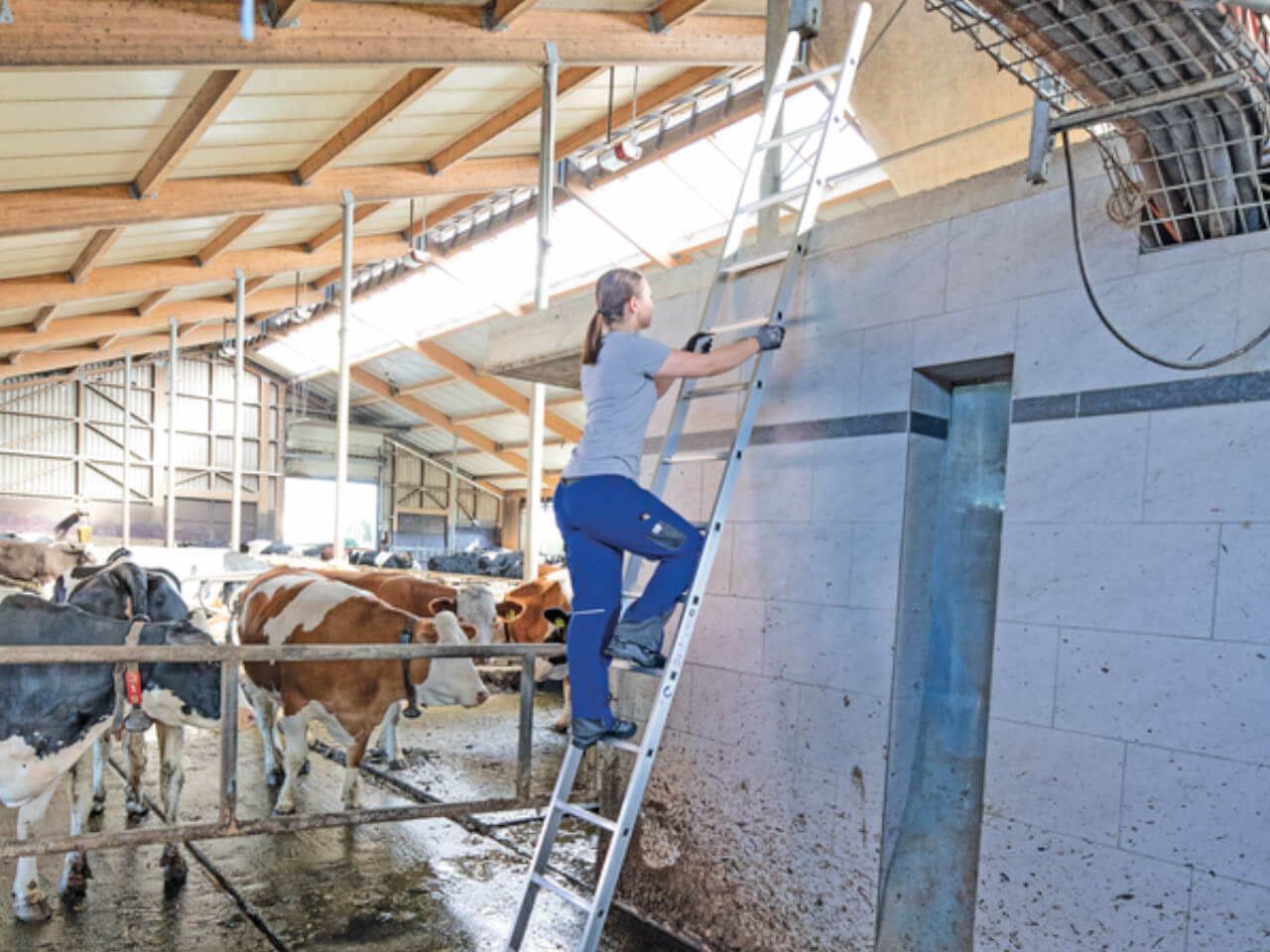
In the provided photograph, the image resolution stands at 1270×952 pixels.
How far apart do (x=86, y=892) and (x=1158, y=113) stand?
18.4 ft

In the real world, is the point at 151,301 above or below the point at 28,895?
above

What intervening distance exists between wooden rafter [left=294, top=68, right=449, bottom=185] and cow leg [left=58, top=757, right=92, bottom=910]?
25.0 feet

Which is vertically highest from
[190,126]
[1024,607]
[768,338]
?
[190,126]

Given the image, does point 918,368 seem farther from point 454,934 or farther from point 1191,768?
point 454,934

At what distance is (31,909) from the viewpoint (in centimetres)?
427

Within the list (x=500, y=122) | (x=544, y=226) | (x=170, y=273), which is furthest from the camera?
(x=170, y=273)

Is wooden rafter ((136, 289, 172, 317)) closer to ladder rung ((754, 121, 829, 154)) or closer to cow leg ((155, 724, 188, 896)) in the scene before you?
cow leg ((155, 724, 188, 896))

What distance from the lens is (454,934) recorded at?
4.34m

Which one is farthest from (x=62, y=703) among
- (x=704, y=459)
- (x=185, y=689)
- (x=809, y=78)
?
(x=809, y=78)

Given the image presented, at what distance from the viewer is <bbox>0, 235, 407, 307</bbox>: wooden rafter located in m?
15.1

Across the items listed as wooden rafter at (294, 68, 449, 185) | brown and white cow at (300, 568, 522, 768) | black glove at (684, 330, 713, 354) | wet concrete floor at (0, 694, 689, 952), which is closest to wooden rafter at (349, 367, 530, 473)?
wooden rafter at (294, 68, 449, 185)

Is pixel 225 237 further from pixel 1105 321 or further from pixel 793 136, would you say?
pixel 1105 321

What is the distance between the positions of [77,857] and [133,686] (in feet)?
3.37

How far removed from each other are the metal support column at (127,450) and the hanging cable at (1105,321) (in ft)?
97.5
